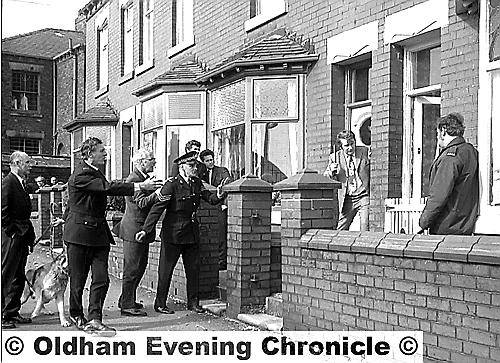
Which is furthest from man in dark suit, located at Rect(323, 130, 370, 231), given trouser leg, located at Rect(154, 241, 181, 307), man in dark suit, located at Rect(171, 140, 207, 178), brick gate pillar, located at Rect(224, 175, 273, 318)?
trouser leg, located at Rect(154, 241, 181, 307)

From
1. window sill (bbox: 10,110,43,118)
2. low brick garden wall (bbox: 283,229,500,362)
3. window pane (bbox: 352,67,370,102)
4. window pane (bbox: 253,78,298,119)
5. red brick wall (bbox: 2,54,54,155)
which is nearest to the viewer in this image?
low brick garden wall (bbox: 283,229,500,362)

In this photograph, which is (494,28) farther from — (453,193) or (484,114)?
(453,193)


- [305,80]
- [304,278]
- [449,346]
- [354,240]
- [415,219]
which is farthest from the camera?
[305,80]

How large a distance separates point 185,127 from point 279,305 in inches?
270

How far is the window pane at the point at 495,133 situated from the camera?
267 inches

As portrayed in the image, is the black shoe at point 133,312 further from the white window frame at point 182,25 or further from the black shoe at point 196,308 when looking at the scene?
the white window frame at point 182,25

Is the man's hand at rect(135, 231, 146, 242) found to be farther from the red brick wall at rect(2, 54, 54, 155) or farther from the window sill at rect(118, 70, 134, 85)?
the red brick wall at rect(2, 54, 54, 155)

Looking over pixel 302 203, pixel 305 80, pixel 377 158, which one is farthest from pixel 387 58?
pixel 302 203

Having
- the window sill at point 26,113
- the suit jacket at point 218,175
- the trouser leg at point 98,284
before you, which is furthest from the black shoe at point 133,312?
the window sill at point 26,113

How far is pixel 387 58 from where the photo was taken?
28.5 ft

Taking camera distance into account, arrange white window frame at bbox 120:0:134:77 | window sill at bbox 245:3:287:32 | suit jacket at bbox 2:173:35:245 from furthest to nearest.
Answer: white window frame at bbox 120:0:134:77 < window sill at bbox 245:3:287:32 < suit jacket at bbox 2:173:35:245

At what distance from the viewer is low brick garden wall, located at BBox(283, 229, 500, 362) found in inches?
183

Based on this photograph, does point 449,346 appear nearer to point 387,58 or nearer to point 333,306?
point 333,306

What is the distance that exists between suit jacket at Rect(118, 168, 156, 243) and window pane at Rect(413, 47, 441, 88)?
3495 millimetres
